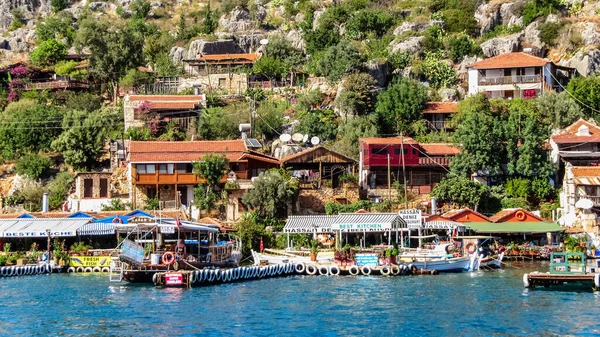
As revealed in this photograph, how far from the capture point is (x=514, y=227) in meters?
65.8

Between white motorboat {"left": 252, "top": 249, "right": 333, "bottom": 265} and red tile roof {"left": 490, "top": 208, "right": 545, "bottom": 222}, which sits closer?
white motorboat {"left": 252, "top": 249, "right": 333, "bottom": 265}

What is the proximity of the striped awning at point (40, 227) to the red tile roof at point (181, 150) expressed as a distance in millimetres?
9090

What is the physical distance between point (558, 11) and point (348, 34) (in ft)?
77.4

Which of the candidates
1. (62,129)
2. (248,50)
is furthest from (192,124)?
(248,50)

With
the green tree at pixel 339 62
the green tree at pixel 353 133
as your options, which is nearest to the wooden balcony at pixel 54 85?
the green tree at pixel 339 62

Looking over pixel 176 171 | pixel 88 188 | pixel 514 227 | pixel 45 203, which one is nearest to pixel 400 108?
pixel 514 227

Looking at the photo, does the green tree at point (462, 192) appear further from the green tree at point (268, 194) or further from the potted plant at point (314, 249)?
the potted plant at point (314, 249)

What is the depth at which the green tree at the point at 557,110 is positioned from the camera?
263ft

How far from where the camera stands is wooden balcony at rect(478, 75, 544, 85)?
86.2 metres

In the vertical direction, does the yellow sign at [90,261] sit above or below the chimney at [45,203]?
below

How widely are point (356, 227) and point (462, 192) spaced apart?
1303 cm

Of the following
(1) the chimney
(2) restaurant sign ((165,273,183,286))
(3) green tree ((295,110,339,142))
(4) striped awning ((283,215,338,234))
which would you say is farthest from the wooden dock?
(1) the chimney

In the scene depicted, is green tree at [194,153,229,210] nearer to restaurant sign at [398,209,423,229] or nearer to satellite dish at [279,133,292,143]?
satellite dish at [279,133,292,143]

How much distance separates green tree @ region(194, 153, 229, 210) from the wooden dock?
28.9m
